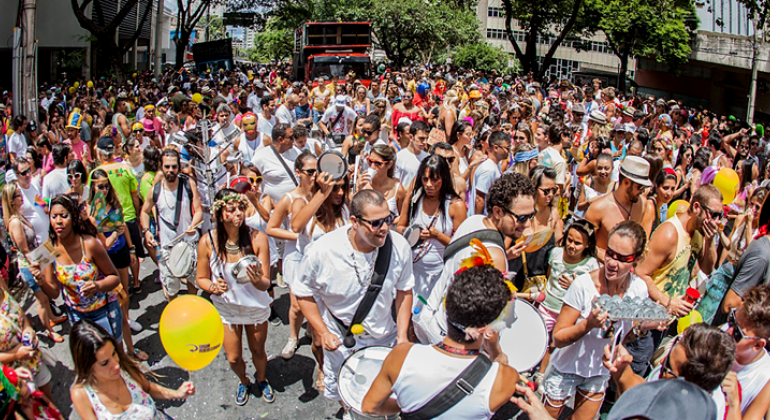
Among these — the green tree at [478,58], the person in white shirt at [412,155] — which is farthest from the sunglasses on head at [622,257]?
the green tree at [478,58]

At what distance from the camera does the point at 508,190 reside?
386cm

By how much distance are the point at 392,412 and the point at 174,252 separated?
3.16 meters

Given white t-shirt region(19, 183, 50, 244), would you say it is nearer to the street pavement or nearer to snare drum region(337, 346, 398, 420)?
the street pavement

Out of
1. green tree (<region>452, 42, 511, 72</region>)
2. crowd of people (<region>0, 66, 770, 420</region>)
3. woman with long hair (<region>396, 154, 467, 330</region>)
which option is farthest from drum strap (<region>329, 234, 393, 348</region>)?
green tree (<region>452, 42, 511, 72</region>)

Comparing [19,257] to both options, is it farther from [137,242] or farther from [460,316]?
[460,316]

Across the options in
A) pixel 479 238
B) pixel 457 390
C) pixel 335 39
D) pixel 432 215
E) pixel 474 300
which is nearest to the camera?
pixel 457 390

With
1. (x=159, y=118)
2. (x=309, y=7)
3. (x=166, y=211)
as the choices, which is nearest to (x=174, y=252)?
(x=166, y=211)

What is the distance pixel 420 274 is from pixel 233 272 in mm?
1579

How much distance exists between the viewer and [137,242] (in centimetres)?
684

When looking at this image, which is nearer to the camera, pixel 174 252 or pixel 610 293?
pixel 610 293

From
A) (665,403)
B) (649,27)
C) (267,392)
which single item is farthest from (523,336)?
(649,27)

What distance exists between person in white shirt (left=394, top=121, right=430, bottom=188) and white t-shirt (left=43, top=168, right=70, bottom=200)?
3.87 m

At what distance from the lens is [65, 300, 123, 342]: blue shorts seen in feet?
14.9

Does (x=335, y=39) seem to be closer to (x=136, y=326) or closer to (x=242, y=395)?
(x=136, y=326)
